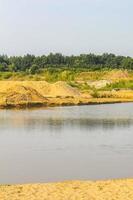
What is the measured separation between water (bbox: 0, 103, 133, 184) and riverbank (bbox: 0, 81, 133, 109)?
11.7m

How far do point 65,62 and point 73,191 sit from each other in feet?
265

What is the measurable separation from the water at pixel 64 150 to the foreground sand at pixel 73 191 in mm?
970

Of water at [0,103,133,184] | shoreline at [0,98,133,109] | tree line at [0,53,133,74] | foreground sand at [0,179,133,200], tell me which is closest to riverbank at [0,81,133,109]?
shoreline at [0,98,133,109]

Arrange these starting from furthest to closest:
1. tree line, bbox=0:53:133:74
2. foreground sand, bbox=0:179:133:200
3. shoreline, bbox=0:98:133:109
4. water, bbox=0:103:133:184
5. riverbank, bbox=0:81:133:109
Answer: tree line, bbox=0:53:133:74 < riverbank, bbox=0:81:133:109 < shoreline, bbox=0:98:133:109 < water, bbox=0:103:133:184 < foreground sand, bbox=0:179:133:200

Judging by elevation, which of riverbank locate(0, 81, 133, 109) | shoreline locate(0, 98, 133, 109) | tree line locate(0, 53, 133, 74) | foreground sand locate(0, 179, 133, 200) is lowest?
foreground sand locate(0, 179, 133, 200)

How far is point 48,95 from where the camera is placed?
41.1 meters

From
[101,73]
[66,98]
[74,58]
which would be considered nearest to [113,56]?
[74,58]

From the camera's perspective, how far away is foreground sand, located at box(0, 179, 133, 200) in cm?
849

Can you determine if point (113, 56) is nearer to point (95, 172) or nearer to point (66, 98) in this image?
point (66, 98)

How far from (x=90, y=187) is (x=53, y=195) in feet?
2.87

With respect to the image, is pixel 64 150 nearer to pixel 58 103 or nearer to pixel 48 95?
pixel 58 103

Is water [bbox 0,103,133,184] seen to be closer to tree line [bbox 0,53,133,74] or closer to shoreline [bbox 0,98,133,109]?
shoreline [bbox 0,98,133,109]

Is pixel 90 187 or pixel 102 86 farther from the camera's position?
Answer: pixel 102 86

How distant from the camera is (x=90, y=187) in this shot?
9.22 meters
